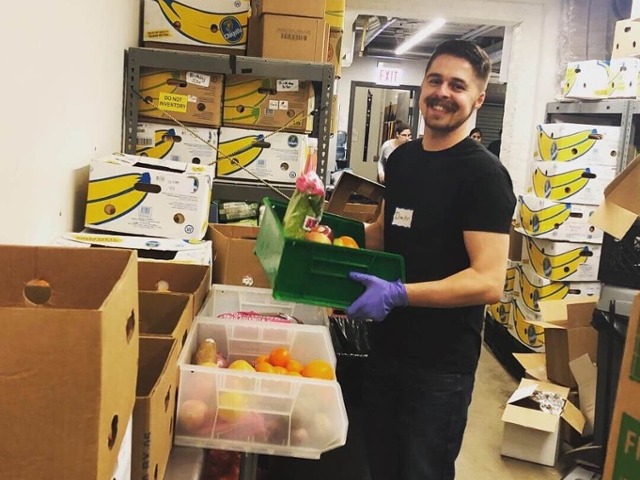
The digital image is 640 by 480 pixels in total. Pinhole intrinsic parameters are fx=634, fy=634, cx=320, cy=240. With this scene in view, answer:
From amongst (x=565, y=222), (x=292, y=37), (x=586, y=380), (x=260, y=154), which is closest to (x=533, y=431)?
(x=586, y=380)

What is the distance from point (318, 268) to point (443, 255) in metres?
0.43

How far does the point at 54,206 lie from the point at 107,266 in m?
1.01

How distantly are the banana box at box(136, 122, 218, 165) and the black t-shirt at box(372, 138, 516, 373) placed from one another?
1.28 meters

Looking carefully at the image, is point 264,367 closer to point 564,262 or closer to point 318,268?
point 318,268

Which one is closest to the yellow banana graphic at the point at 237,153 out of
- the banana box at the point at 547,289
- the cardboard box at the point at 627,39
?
the banana box at the point at 547,289

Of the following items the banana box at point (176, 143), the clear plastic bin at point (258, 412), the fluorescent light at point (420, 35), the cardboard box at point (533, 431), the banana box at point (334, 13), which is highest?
the fluorescent light at point (420, 35)

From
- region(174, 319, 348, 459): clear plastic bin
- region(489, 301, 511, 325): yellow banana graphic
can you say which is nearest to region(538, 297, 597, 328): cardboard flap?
region(489, 301, 511, 325): yellow banana graphic

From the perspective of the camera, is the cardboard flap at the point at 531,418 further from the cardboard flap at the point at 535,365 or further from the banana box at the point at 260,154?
the banana box at the point at 260,154

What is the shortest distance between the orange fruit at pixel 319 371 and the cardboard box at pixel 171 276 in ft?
1.51

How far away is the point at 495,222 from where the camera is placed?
1.61 m

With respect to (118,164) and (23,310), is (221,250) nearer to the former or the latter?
(118,164)

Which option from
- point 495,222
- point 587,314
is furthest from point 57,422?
point 587,314

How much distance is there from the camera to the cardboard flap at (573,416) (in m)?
3.18

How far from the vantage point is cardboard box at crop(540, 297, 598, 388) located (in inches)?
134
